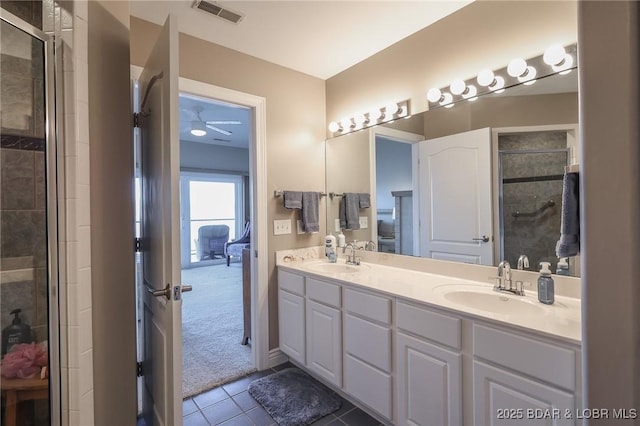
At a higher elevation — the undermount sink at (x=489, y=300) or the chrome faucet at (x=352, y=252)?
the chrome faucet at (x=352, y=252)

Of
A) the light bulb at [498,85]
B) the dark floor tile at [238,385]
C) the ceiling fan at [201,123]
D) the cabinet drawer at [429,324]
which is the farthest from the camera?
the ceiling fan at [201,123]

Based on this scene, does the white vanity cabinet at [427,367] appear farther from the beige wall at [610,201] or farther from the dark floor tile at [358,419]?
the beige wall at [610,201]

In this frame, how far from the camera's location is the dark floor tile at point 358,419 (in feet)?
5.99

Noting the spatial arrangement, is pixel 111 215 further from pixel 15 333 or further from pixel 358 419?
pixel 358 419

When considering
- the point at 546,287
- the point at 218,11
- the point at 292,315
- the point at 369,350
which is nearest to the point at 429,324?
the point at 369,350

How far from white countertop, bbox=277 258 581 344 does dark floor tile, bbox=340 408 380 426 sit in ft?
2.77

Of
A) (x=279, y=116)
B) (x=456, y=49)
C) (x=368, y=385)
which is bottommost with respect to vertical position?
(x=368, y=385)

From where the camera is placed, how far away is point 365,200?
8.51ft

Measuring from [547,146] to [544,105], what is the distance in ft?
0.72

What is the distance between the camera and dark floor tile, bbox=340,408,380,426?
183 cm

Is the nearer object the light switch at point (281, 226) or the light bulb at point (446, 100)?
the light bulb at point (446, 100)

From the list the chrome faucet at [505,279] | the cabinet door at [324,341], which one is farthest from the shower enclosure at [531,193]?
the cabinet door at [324,341]

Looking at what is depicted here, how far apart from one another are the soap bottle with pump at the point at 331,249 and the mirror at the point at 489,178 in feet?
0.83

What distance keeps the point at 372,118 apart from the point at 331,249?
116cm
